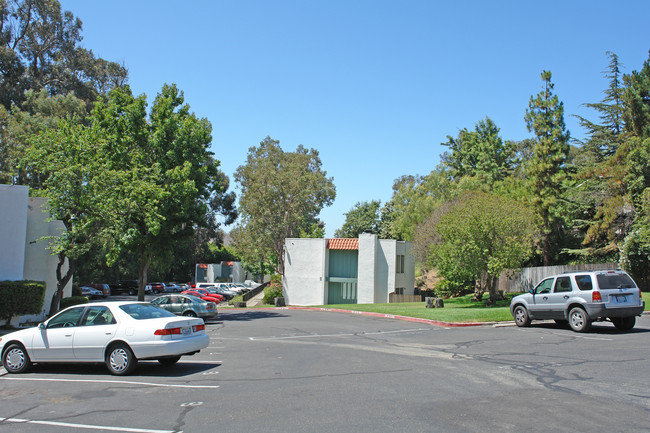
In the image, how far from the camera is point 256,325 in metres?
23.3

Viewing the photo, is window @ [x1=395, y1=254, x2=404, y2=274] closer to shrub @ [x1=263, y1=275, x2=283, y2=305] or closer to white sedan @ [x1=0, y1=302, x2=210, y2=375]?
shrub @ [x1=263, y1=275, x2=283, y2=305]

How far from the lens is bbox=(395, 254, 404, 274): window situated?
43906mm

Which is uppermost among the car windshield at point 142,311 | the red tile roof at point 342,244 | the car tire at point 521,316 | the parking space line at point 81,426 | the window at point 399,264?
the red tile roof at point 342,244

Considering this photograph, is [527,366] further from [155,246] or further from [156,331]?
[155,246]

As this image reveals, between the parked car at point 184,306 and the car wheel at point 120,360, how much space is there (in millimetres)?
13556

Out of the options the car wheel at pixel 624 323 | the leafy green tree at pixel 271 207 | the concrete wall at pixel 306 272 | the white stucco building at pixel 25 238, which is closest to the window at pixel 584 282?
the car wheel at pixel 624 323

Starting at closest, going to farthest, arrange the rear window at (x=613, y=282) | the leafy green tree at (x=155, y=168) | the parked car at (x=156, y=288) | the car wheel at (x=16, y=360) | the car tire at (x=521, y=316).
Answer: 1. the car wheel at (x=16, y=360)
2. the rear window at (x=613, y=282)
3. the car tire at (x=521, y=316)
4. the leafy green tree at (x=155, y=168)
5. the parked car at (x=156, y=288)

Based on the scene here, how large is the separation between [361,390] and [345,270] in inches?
1452

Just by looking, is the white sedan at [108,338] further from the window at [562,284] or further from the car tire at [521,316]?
the car tire at [521,316]

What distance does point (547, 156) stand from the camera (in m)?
39.2

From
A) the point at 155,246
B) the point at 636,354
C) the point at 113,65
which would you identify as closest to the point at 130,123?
the point at 155,246

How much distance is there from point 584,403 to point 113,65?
64.8m

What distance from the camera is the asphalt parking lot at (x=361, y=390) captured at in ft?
22.1

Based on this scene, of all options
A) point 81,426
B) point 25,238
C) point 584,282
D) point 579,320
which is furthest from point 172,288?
point 81,426
